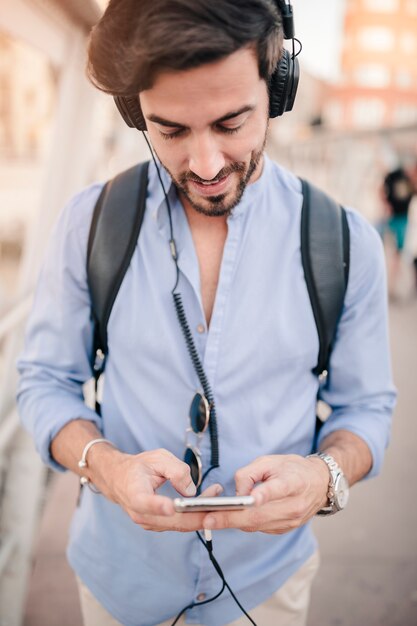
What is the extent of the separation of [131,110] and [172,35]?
302mm

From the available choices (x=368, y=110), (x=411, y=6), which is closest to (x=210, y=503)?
(x=368, y=110)

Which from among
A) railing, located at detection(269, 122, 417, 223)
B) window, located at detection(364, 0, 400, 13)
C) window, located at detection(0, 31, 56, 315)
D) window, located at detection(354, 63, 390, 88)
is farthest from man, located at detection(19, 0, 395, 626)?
window, located at detection(364, 0, 400, 13)

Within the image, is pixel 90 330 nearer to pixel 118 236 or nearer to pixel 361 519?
pixel 118 236

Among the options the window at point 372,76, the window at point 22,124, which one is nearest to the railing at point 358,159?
the window at point 22,124

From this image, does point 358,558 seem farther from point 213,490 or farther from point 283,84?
point 283,84

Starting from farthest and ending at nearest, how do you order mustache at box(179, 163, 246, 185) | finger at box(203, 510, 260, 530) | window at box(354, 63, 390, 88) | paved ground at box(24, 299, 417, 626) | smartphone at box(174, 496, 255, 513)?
window at box(354, 63, 390, 88)
paved ground at box(24, 299, 417, 626)
mustache at box(179, 163, 246, 185)
finger at box(203, 510, 260, 530)
smartphone at box(174, 496, 255, 513)

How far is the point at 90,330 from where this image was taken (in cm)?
127

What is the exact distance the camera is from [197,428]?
1143mm

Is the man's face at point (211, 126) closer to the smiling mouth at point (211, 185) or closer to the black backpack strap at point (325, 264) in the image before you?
the smiling mouth at point (211, 185)

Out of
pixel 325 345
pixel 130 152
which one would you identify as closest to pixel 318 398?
pixel 325 345

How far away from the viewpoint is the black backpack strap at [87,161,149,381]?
47.0 inches

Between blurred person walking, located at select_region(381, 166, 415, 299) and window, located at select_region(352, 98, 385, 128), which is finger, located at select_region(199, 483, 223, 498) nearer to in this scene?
blurred person walking, located at select_region(381, 166, 415, 299)

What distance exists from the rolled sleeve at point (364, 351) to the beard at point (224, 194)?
0.93 ft

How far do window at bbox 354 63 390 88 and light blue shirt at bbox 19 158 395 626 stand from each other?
2267 inches
